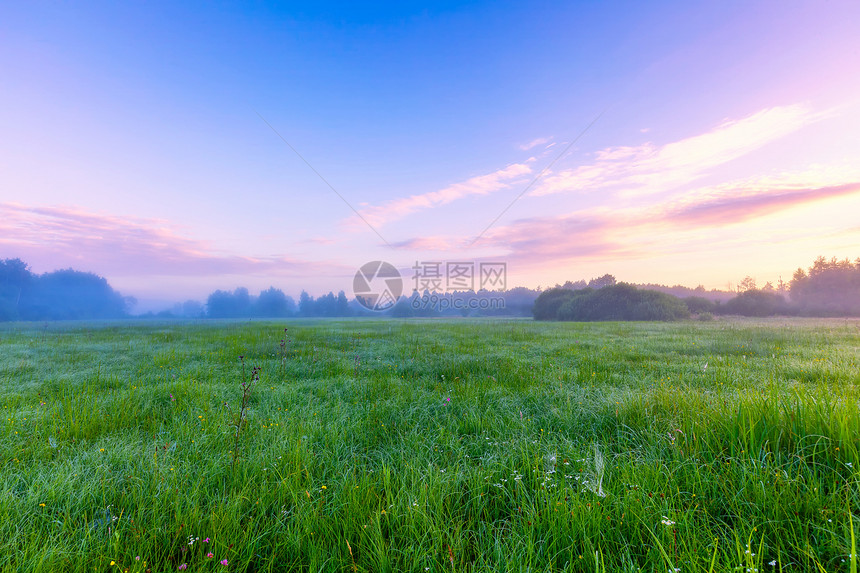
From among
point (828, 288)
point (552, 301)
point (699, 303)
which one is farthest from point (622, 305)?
point (828, 288)

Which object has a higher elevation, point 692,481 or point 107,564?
point 692,481

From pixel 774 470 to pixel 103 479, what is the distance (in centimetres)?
547

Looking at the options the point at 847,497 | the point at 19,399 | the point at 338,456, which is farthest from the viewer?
the point at 19,399

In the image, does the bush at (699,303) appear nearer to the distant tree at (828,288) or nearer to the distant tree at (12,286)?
the distant tree at (828,288)

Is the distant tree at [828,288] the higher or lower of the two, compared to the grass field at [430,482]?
higher

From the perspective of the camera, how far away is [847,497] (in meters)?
2.08

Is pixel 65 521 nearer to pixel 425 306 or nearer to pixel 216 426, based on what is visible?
pixel 216 426

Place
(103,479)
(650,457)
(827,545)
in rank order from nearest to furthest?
(827,545), (103,479), (650,457)

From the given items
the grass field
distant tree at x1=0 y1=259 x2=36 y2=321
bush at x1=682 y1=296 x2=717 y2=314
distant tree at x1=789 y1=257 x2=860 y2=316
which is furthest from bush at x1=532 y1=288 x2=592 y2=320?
distant tree at x1=0 y1=259 x2=36 y2=321

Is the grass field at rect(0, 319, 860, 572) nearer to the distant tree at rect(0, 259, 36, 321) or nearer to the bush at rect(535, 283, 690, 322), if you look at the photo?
the bush at rect(535, 283, 690, 322)

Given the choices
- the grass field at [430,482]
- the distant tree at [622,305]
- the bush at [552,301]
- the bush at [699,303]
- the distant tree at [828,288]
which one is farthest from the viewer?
the bush at [552,301]

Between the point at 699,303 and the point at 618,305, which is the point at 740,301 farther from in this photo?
the point at 618,305

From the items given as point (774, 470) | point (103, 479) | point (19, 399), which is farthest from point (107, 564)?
point (19, 399)

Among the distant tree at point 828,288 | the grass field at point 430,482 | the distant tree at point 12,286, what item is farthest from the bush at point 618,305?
the distant tree at point 12,286
